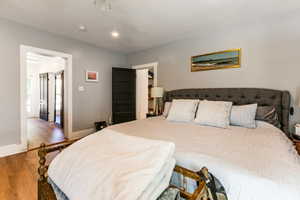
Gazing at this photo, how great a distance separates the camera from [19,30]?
2.81m

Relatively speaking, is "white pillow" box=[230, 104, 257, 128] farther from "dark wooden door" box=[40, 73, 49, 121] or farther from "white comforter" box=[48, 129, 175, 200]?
"dark wooden door" box=[40, 73, 49, 121]

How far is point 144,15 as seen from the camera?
96.1 inches

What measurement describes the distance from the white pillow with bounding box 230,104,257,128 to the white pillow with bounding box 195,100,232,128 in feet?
0.30

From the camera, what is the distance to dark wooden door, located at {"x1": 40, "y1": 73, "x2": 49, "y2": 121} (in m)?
6.23

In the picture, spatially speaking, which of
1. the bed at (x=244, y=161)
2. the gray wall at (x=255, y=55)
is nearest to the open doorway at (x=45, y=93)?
the gray wall at (x=255, y=55)

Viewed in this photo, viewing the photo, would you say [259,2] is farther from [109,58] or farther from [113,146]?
[109,58]

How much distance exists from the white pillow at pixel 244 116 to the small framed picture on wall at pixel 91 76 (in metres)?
3.36

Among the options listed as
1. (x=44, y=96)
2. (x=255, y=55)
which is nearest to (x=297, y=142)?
(x=255, y=55)

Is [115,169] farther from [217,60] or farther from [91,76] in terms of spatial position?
[91,76]

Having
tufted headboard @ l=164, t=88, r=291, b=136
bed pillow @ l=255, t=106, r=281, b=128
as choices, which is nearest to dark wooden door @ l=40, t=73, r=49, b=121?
tufted headboard @ l=164, t=88, r=291, b=136

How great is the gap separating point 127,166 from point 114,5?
2.21 m

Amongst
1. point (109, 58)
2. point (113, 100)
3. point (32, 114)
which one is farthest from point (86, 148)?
point (32, 114)

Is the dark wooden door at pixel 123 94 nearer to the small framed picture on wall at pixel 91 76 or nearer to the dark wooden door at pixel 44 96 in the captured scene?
the small framed picture on wall at pixel 91 76

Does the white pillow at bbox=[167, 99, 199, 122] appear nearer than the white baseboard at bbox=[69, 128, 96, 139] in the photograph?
Yes
